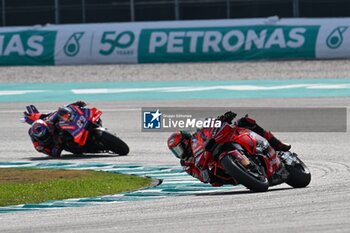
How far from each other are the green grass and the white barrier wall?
18.2 metres

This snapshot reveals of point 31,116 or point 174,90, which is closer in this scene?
point 31,116

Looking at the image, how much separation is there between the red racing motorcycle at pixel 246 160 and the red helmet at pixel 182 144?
15 cm

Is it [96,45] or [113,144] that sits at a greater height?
[113,144]

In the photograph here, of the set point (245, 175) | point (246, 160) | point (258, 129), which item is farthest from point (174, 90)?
point (245, 175)

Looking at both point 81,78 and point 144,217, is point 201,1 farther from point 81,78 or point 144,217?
point 144,217

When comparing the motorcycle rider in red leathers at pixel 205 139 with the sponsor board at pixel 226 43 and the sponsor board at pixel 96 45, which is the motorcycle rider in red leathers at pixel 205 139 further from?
the sponsor board at pixel 96 45

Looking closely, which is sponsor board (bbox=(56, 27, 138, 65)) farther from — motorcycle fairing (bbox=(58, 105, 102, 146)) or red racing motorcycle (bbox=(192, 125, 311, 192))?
red racing motorcycle (bbox=(192, 125, 311, 192))

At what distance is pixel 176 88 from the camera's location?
1117 inches

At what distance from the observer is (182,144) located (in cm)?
1260

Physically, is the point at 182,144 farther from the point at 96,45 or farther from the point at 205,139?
the point at 96,45

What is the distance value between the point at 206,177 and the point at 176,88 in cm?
1608

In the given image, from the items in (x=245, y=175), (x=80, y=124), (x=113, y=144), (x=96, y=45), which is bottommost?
(x=96, y=45)

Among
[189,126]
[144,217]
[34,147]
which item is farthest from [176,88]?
[144,217]

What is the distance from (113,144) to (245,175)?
17.3 feet
